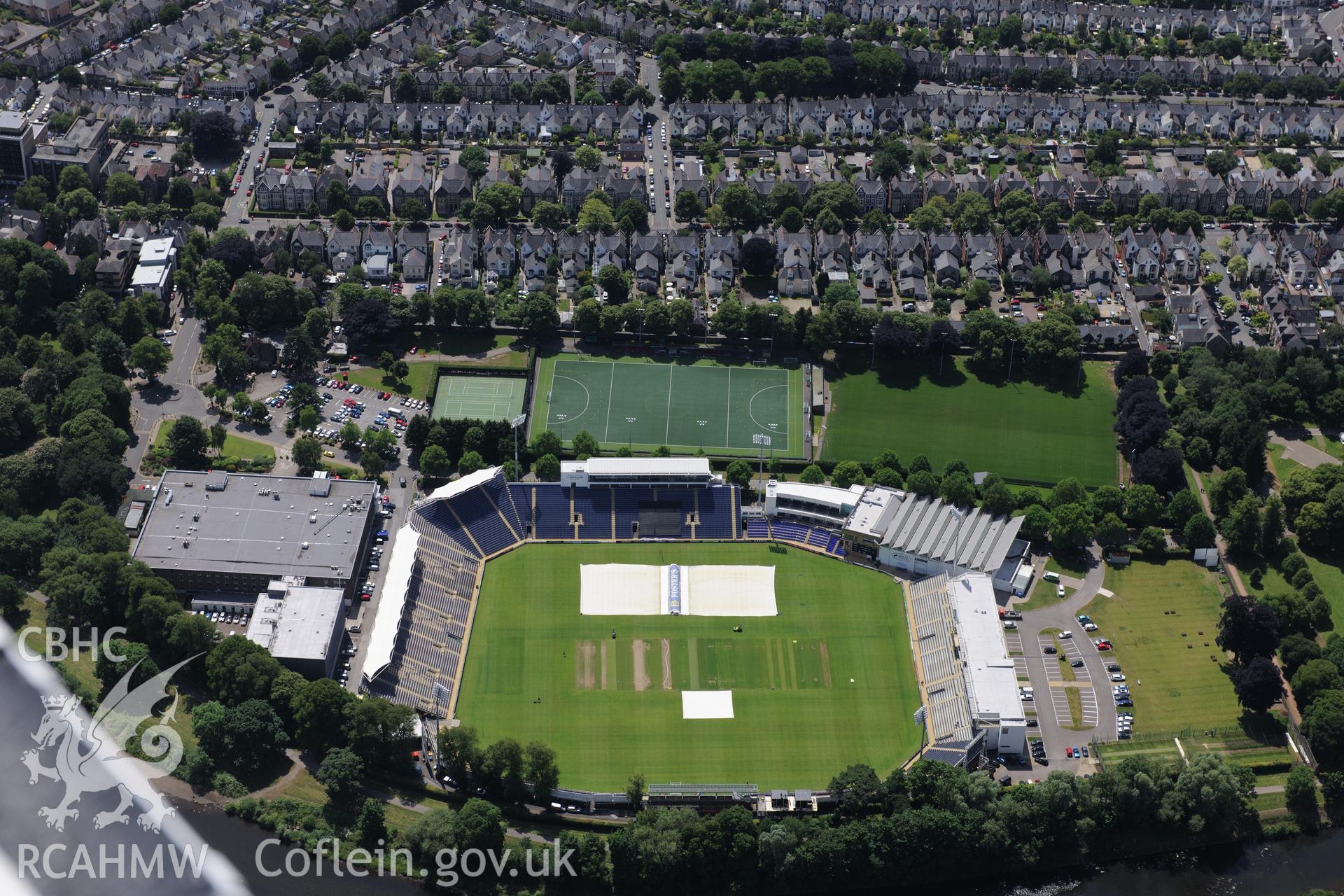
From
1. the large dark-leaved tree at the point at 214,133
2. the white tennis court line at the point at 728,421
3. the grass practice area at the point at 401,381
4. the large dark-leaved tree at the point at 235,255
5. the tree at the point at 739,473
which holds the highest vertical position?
the large dark-leaved tree at the point at 214,133

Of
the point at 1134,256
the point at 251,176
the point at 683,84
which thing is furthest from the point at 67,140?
the point at 1134,256

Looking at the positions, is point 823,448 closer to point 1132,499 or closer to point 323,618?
point 1132,499

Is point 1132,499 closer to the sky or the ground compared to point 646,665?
closer to the sky

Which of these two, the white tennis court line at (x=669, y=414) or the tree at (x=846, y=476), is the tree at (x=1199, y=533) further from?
the white tennis court line at (x=669, y=414)

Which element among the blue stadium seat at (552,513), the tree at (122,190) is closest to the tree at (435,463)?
the blue stadium seat at (552,513)

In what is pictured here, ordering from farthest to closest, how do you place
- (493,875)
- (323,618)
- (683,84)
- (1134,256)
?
(683,84) → (1134,256) → (323,618) → (493,875)

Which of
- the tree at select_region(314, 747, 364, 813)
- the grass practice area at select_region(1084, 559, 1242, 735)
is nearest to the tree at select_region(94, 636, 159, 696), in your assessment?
the tree at select_region(314, 747, 364, 813)

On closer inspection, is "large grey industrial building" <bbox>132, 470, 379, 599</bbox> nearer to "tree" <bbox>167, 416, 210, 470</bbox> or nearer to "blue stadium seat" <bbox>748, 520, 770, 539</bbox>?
"tree" <bbox>167, 416, 210, 470</bbox>
